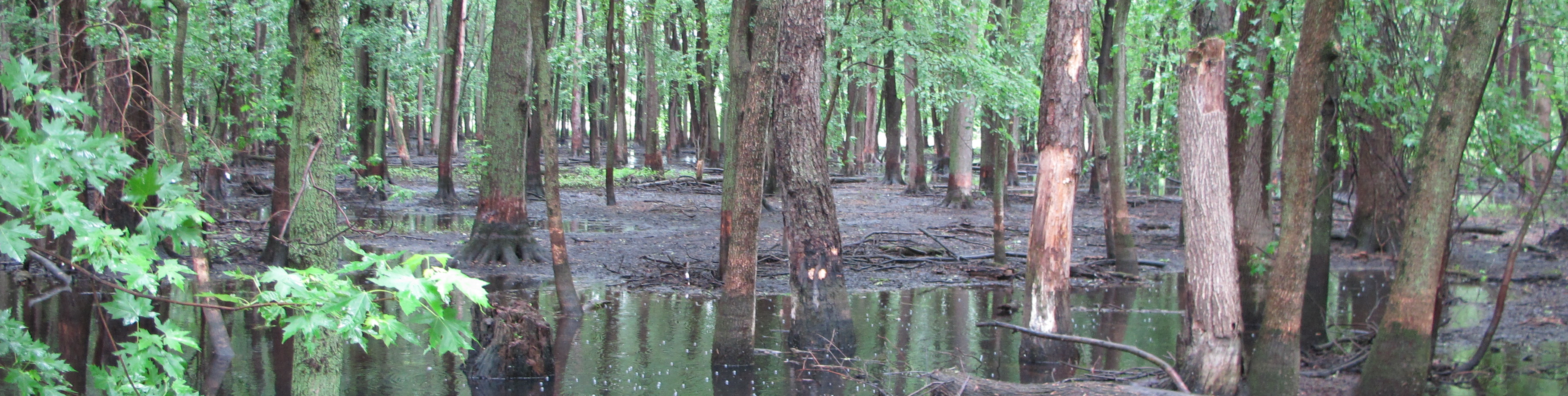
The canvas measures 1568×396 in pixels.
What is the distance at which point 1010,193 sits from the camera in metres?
27.7

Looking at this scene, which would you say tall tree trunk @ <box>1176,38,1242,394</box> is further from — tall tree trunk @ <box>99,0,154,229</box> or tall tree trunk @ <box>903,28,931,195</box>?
tall tree trunk @ <box>903,28,931,195</box>

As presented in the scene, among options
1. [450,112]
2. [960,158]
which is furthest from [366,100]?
[960,158]

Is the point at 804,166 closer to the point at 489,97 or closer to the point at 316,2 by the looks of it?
the point at 316,2

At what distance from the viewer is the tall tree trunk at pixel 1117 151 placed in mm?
11609

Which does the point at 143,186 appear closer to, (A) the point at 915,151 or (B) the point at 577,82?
(B) the point at 577,82

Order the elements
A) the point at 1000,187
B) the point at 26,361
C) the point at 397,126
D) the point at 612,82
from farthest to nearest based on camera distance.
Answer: the point at 397,126
the point at 612,82
the point at 1000,187
the point at 26,361

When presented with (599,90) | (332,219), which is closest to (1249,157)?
(332,219)

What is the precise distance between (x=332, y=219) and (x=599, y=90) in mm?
43304

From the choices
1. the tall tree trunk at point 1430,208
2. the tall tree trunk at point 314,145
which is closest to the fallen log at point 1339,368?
the tall tree trunk at point 1430,208

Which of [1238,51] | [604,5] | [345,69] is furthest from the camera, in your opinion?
[345,69]

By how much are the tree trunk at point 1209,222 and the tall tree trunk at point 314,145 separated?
5.20 m

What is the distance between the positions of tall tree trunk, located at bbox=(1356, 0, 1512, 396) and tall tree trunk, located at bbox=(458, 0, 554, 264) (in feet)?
28.1

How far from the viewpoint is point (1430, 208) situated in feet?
19.7

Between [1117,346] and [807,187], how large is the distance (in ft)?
9.37
